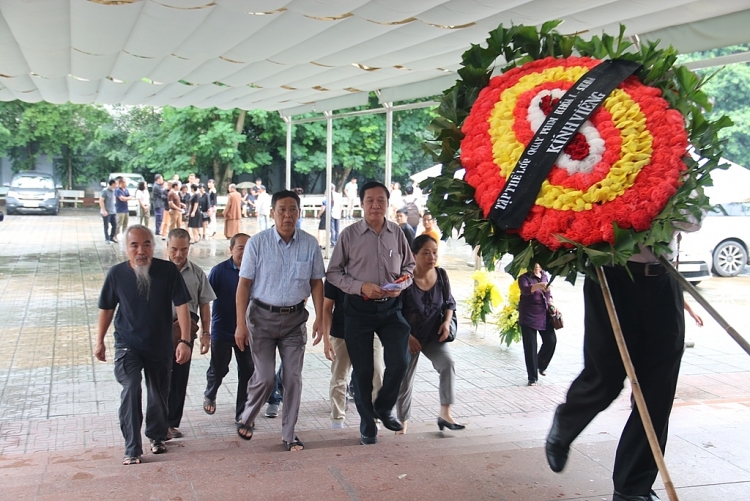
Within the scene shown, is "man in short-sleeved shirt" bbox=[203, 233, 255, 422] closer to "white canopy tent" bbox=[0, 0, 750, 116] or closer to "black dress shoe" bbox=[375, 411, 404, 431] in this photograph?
"black dress shoe" bbox=[375, 411, 404, 431]

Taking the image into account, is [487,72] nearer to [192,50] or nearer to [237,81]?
[192,50]

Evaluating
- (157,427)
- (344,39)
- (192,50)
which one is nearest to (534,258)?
(157,427)

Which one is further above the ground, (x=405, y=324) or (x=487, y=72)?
(x=487, y=72)

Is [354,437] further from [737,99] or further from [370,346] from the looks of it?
[737,99]

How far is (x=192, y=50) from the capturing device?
28.6 ft

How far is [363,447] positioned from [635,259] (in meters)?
2.36

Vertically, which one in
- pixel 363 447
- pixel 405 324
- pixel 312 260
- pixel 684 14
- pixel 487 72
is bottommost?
pixel 363 447

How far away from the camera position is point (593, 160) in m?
3.17

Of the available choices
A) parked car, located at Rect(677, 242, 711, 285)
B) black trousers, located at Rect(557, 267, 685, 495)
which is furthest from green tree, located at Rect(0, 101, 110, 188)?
black trousers, located at Rect(557, 267, 685, 495)

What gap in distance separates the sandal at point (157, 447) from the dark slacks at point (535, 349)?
358 centimetres

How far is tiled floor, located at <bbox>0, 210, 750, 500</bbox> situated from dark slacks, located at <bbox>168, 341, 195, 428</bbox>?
0.58 feet

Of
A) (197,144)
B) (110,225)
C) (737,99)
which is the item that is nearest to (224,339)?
(110,225)

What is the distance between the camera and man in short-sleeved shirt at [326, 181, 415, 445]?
17.7 ft

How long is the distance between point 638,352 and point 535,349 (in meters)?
3.89
